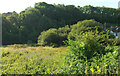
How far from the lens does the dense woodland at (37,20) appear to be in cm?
2045

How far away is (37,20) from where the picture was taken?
878 inches

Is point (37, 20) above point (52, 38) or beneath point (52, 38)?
above

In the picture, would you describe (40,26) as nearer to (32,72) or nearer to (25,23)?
(25,23)

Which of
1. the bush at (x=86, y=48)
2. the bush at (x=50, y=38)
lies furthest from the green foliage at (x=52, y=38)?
the bush at (x=86, y=48)

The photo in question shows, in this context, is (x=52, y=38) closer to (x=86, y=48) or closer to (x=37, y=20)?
(x=37, y=20)

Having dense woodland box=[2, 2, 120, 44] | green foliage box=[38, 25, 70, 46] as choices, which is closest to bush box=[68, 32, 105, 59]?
green foliage box=[38, 25, 70, 46]

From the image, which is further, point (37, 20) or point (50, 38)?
point (37, 20)

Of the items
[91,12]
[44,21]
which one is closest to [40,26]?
[44,21]

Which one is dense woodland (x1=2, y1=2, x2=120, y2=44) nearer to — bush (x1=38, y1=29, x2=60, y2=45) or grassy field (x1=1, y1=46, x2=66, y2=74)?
bush (x1=38, y1=29, x2=60, y2=45)

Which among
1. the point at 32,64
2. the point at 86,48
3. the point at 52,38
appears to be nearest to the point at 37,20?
the point at 52,38

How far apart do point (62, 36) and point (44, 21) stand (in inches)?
317

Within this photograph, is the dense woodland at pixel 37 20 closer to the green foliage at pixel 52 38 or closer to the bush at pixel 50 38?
the green foliage at pixel 52 38

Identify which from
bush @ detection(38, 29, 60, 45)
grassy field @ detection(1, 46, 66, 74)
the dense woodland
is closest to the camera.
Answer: grassy field @ detection(1, 46, 66, 74)

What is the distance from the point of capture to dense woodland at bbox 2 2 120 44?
67.1ft
